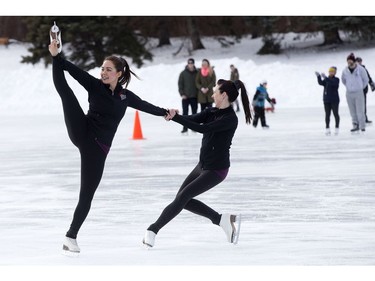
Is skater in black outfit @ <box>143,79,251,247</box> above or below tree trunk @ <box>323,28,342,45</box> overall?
below

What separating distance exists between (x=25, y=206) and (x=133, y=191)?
156 cm

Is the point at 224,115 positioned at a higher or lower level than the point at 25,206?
higher

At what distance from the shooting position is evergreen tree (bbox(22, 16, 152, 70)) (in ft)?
143

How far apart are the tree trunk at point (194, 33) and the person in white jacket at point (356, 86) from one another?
28962 mm

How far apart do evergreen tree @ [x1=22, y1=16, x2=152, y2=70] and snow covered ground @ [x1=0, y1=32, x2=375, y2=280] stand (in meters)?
19.8

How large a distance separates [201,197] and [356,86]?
31.0ft

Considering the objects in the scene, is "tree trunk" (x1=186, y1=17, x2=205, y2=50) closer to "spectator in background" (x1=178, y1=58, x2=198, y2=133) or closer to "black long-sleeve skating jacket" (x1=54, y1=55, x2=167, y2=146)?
"spectator in background" (x1=178, y1=58, x2=198, y2=133)

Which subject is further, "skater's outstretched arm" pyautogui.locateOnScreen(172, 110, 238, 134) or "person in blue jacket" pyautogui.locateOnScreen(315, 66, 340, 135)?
"person in blue jacket" pyautogui.locateOnScreen(315, 66, 340, 135)

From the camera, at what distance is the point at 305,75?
36906 millimetres

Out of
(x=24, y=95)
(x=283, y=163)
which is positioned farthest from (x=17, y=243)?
(x=24, y=95)

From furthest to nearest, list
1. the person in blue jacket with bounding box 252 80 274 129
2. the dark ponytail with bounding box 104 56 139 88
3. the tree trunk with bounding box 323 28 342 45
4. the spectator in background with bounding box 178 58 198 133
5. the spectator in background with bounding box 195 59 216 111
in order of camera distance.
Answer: the tree trunk with bounding box 323 28 342 45
the person in blue jacket with bounding box 252 80 274 129
the spectator in background with bounding box 178 58 198 133
the spectator in background with bounding box 195 59 216 111
the dark ponytail with bounding box 104 56 139 88

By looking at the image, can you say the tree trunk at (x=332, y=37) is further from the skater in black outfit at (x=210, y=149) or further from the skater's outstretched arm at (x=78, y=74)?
the skater's outstretched arm at (x=78, y=74)

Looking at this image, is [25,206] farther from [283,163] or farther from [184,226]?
[283,163]

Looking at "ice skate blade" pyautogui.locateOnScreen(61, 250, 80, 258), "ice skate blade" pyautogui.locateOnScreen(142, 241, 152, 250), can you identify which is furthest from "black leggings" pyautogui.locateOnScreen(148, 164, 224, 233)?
"ice skate blade" pyautogui.locateOnScreen(61, 250, 80, 258)
